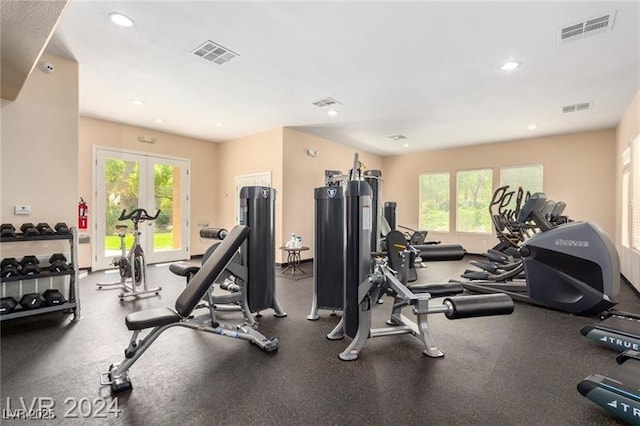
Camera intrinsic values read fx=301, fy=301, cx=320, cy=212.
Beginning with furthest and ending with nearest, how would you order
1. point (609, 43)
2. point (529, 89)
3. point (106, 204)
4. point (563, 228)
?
point (106, 204) → point (529, 89) → point (563, 228) → point (609, 43)

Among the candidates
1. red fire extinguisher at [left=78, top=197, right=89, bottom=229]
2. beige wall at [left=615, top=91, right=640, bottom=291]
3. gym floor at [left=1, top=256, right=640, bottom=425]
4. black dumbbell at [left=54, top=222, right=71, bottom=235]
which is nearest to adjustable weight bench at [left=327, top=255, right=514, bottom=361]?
gym floor at [left=1, top=256, right=640, bottom=425]

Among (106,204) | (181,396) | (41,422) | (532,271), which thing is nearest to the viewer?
(41,422)

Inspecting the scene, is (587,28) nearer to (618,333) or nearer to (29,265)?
(618,333)

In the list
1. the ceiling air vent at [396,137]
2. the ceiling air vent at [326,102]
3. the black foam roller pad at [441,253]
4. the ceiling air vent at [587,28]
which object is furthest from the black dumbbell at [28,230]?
the ceiling air vent at [396,137]

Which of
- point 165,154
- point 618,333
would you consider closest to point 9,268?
point 165,154

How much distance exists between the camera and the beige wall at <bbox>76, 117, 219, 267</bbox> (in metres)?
5.59

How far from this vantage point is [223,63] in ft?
11.7

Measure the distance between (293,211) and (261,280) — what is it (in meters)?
3.43

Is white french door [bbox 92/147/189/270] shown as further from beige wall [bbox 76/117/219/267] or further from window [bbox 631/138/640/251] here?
window [bbox 631/138/640/251]

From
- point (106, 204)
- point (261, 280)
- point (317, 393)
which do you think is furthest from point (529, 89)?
point (106, 204)

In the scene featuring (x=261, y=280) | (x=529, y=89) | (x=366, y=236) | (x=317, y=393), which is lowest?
(x=317, y=393)

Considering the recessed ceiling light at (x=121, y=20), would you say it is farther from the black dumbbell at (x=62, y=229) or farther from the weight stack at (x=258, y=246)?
the black dumbbell at (x=62, y=229)

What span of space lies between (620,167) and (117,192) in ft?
31.4

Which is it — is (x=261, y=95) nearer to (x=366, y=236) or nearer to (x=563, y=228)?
(x=366, y=236)
